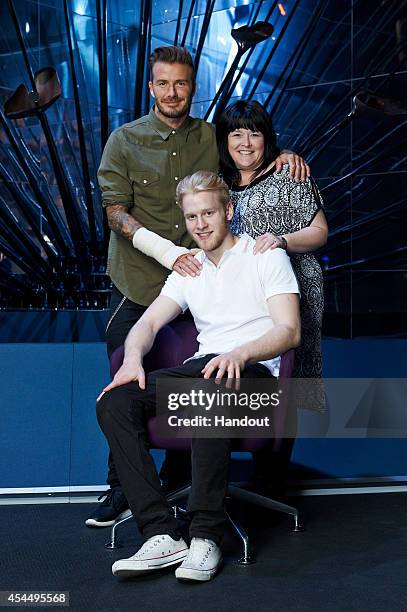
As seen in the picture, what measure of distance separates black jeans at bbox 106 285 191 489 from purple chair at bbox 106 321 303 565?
0.13m

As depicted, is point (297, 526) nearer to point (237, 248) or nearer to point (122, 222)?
point (237, 248)

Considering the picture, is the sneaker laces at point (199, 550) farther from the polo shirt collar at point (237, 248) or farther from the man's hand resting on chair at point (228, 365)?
the polo shirt collar at point (237, 248)

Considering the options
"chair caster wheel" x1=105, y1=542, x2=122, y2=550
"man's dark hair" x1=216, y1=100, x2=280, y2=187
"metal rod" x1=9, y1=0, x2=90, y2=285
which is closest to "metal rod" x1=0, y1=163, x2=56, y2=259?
"metal rod" x1=9, y1=0, x2=90, y2=285

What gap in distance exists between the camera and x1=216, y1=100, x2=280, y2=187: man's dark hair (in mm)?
2461

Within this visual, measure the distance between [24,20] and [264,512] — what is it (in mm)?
4362

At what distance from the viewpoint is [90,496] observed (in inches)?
117

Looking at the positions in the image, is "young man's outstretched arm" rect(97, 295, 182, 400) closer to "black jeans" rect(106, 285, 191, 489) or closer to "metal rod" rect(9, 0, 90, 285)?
"black jeans" rect(106, 285, 191, 489)

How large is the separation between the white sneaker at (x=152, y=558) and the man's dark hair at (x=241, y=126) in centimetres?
111

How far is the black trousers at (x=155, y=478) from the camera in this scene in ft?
6.54

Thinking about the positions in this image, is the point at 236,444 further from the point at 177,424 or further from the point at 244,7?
the point at 244,7

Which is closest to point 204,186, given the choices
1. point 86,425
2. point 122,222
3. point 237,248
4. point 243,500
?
point 237,248

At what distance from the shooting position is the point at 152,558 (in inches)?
77.2

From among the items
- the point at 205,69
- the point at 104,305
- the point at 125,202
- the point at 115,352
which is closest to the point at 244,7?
the point at 205,69

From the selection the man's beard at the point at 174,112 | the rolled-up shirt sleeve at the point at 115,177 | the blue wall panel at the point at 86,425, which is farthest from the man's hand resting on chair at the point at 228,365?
the blue wall panel at the point at 86,425
